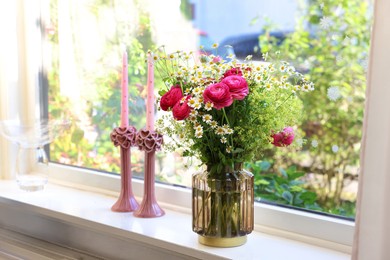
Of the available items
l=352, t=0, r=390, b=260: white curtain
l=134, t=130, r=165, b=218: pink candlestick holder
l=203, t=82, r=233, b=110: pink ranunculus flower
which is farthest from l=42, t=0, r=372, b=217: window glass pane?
l=352, t=0, r=390, b=260: white curtain

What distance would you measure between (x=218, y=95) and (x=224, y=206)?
0.29m

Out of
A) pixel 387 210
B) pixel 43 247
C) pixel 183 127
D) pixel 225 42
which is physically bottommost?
pixel 43 247

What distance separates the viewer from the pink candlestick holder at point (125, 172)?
5.71 ft

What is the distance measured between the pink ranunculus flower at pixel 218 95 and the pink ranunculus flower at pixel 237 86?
0.01 metres

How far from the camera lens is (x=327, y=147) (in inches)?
62.8

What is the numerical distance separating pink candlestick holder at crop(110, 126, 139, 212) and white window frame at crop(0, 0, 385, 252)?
10cm

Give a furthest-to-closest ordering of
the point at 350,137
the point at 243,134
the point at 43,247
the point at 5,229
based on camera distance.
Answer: the point at 5,229 → the point at 43,247 → the point at 350,137 → the point at 243,134

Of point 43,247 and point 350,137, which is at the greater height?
point 350,137

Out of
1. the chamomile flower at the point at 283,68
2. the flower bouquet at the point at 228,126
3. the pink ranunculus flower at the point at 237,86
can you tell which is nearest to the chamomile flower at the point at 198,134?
the flower bouquet at the point at 228,126

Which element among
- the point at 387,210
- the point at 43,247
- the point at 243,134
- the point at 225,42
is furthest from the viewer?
the point at 43,247

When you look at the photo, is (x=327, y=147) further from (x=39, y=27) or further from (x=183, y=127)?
(x=39, y=27)

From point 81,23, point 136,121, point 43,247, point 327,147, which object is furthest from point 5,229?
point 327,147

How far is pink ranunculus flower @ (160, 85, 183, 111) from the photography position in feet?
4.48

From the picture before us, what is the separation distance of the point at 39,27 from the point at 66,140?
1.36ft
